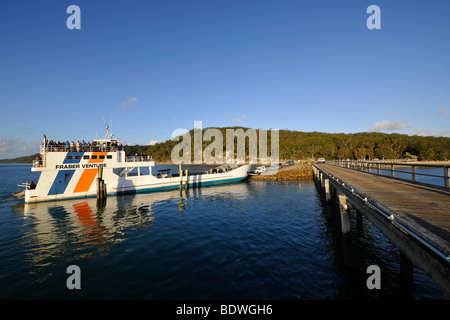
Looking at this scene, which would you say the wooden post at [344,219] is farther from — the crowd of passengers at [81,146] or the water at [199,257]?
the crowd of passengers at [81,146]

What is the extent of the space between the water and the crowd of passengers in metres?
10.4

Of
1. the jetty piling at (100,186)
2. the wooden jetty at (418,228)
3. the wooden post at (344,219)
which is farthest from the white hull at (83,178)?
the wooden jetty at (418,228)

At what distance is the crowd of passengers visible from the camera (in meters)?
24.3

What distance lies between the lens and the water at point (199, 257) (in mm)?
7000

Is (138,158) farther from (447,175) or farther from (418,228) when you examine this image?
(447,175)

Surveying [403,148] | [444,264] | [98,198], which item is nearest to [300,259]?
[444,264]

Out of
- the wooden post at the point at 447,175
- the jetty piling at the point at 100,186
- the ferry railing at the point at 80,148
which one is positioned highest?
the ferry railing at the point at 80,148

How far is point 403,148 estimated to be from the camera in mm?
107875

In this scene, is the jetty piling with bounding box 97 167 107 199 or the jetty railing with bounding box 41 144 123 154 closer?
the jetty railing with bounding box 41 144 123 154

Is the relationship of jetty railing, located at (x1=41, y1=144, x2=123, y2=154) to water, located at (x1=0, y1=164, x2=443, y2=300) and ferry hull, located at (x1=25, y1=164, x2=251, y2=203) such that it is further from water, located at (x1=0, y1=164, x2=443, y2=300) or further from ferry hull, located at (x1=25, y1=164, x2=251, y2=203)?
water, located at (x1=0, y1=164, x2=443, y2=300)

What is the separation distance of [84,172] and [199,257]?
2445 centimetres

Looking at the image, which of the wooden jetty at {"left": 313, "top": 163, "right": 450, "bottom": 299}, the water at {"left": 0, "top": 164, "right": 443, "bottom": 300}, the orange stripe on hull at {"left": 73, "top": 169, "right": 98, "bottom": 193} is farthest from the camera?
the orange stripe on hull at {"left": 73, "top": 169, "right": 98, "bottom": 193}

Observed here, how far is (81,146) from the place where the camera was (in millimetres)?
25891

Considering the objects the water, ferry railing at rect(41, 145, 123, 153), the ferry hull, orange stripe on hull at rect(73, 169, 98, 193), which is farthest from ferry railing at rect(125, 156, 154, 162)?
the water
